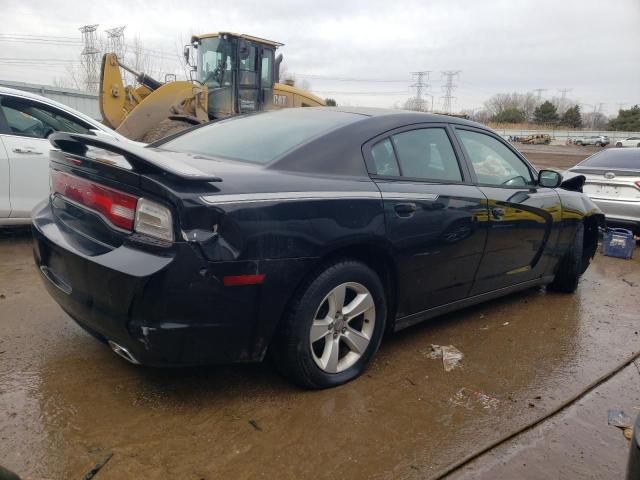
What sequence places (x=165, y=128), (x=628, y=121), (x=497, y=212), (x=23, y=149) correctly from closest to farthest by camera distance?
(x=497, y=212), (x=23, y=149), (x=165, y=128), (x=628, y=121)

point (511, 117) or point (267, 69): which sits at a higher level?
point (511, 117)

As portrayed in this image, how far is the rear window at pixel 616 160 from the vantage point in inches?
285

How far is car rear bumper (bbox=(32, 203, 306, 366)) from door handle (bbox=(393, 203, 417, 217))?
736mm

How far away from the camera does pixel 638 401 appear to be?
9.97 ft

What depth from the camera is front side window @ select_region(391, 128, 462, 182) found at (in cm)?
323

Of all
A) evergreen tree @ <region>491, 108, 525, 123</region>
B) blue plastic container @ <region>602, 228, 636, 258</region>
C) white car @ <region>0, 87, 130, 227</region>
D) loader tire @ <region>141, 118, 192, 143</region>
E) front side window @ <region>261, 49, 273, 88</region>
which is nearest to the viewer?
white car @ <region>0, 87, 130, 227</region>

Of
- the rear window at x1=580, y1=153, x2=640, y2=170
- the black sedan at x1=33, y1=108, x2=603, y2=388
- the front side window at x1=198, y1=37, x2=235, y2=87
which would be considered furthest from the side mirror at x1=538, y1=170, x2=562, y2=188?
the front side window at x1=198, y1=37, x2=235, y2=87

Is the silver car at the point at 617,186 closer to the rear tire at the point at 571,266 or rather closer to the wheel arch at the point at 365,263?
the rear tire at the point at 571,266

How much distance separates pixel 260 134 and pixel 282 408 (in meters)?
1.60

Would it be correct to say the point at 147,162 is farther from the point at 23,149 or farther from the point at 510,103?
the point at 510,103

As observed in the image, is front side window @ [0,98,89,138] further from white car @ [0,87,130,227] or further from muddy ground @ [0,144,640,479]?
muddy ground @ [0,144,640,479]

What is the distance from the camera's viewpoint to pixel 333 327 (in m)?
2.84

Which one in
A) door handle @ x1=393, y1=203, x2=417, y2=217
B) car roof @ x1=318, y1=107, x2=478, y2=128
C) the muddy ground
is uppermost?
car roof @ x1=318, y1=107, x2=478, y2=128

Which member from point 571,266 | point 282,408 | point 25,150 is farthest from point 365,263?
point 25,150
